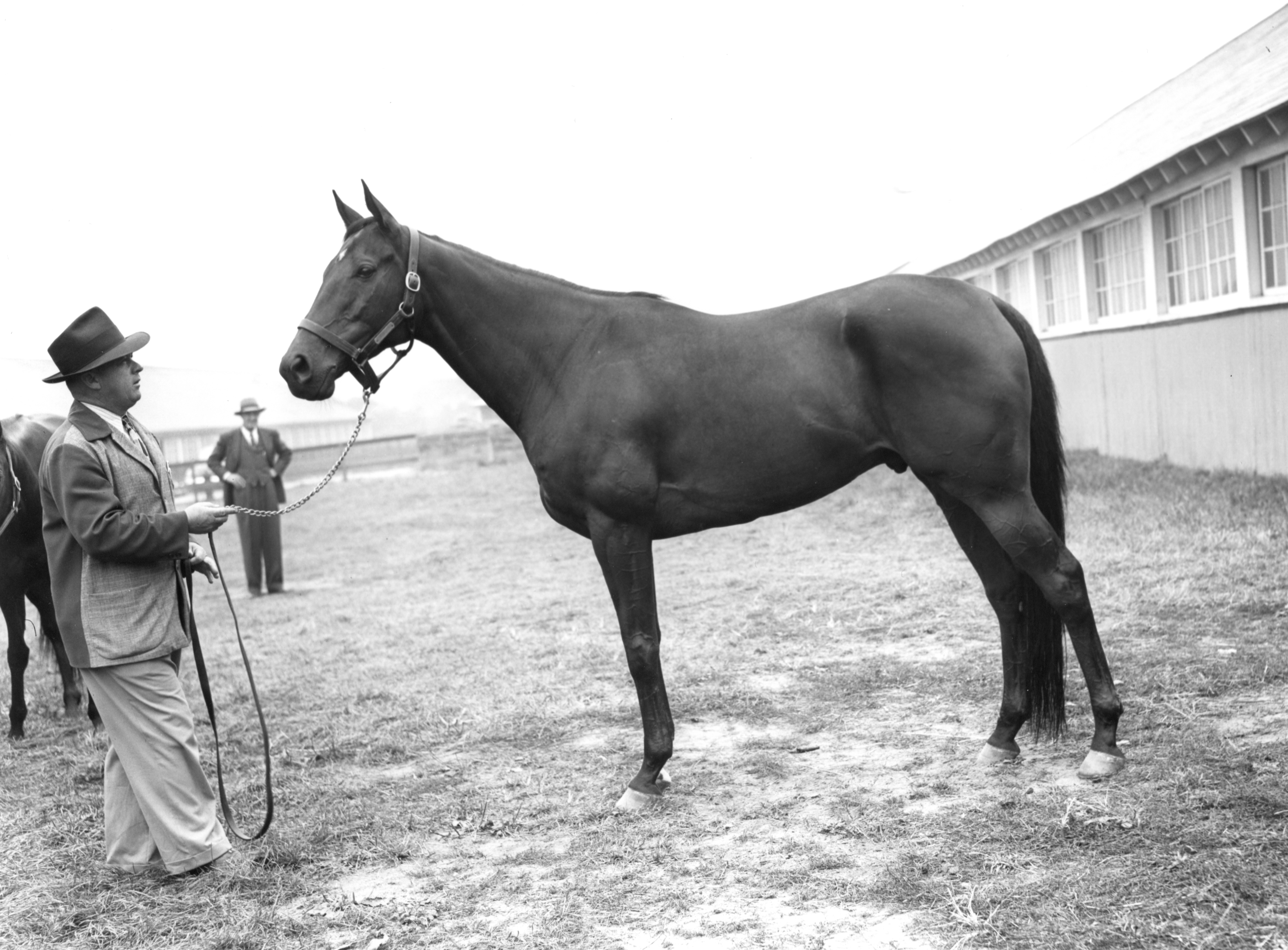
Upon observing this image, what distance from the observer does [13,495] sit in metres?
6.24

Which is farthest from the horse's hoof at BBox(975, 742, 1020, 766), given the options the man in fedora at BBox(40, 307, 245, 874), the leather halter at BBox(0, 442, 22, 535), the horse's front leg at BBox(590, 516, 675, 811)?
the leather halter at BBox(0, 442, 22, 535)

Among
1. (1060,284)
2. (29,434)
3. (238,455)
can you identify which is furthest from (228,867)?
(1060,284)

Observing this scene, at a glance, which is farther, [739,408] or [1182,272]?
[1182,272]

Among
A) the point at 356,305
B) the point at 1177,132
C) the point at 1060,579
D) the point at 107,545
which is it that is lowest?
the point at 1060,579

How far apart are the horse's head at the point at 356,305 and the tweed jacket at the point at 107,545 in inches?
29.3

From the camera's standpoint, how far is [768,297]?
5912cm

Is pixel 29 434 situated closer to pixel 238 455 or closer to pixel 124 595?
pixel 124 595

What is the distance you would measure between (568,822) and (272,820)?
1.35 m

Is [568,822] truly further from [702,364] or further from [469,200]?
[469,200]

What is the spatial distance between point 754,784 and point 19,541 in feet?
16.1

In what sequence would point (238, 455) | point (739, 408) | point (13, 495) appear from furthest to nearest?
point (238, 455)
point (13, 495)
point (739, 408)

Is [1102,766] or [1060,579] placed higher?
[1060,579]

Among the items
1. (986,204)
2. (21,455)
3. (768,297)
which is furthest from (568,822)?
(768,297)

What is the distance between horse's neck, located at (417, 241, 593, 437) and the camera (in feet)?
14.9
